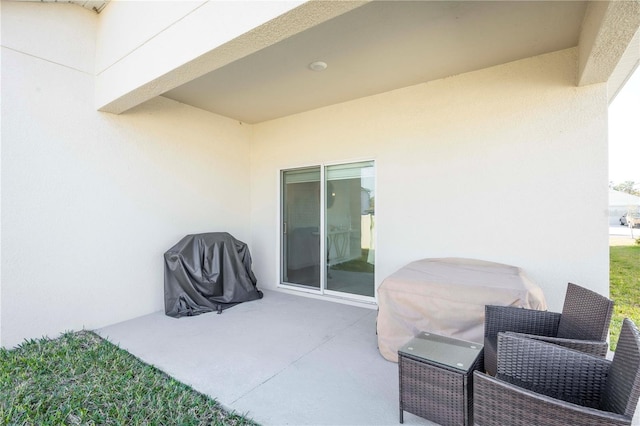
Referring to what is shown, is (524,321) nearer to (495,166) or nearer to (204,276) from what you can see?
(495,166)

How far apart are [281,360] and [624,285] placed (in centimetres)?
600

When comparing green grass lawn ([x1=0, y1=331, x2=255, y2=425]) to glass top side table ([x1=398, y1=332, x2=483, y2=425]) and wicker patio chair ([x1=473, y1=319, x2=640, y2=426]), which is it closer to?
glass top side table ([x1=398, y1=332, x2=483, y2=425])

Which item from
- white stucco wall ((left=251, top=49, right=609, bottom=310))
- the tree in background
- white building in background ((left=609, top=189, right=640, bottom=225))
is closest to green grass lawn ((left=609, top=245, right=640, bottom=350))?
white stucco wall ((left=251, top=49, right=609, bottom=310))

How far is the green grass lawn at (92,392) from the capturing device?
2027 millimetres

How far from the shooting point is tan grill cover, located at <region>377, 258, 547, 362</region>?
2.44m

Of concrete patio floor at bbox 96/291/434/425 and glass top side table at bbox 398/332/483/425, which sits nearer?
glass top side table at bbox 398/332/483/425

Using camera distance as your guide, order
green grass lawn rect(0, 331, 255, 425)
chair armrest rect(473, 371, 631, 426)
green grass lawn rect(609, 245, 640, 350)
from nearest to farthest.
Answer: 1. chair armrest rect(473, 371, 631, 426)
2. green grass lawn rect(0, 331, 255, 425)
3. green grass lawn rect(609, 245, 640, 350)

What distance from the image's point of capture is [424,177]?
3.90 m

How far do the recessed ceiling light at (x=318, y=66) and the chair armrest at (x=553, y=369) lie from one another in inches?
121

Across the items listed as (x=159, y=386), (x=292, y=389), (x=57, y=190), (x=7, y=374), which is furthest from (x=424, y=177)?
(x=7, y=374)

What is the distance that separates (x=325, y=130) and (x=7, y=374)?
442 cm

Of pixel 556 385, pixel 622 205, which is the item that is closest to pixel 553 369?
pixel 556 385

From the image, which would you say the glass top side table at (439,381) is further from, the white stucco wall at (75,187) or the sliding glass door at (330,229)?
the white stucco wall at (75,187)

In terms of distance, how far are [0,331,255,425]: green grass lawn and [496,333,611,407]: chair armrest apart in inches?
64.2
